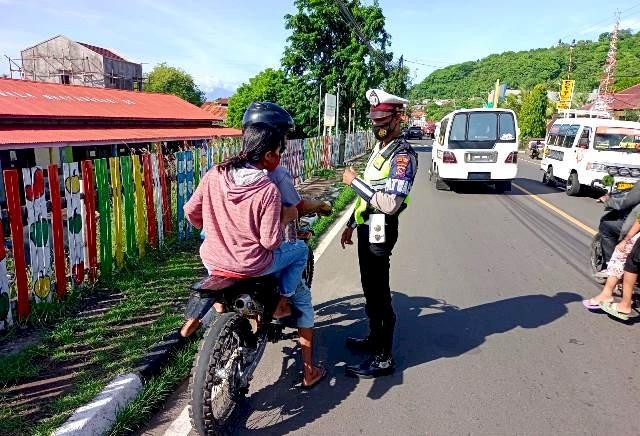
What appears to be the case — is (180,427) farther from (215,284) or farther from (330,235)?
(330,235)

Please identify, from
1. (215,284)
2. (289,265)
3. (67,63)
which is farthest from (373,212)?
(67,63)

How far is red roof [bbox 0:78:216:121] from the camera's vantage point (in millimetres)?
16578

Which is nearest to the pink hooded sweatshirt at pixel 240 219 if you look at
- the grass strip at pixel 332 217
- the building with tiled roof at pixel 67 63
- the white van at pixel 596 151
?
the grass strip at pixel 332 217

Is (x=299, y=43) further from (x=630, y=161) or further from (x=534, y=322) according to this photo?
(x=534, y=322)

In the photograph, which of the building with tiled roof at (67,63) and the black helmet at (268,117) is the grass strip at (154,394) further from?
the building with tiled roof at (67,63)

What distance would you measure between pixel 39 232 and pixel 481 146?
9.82 metres

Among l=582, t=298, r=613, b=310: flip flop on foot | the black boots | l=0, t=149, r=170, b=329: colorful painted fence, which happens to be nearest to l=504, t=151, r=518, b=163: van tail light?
l=582, t=298, r=613, b=310: flip flop on foot

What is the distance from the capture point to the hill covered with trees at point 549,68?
202 ft

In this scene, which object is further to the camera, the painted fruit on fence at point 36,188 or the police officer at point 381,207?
the painted fruit on fence at point 36,188

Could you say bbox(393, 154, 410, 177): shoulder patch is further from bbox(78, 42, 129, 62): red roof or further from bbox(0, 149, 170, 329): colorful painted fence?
bbox(78, 42, 129, 62): red roof

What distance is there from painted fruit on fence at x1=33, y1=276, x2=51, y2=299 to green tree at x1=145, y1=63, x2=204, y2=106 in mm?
62912

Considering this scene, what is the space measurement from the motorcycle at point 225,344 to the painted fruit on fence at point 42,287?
76.4 inches

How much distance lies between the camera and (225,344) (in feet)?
8.16

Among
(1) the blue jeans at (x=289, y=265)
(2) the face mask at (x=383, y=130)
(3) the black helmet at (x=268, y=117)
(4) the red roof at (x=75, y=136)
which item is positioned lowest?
(1) the blue jeans at (x=289, y=265)
